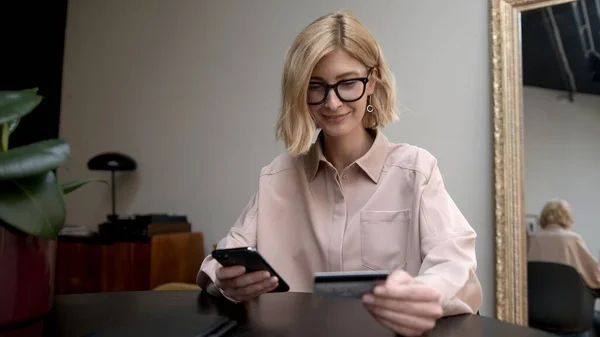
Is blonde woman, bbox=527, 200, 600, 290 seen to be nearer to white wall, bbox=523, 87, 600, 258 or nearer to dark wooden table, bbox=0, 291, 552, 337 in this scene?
white wall, bbox=523, 87, 600, 258

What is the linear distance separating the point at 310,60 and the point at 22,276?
2.28 ft

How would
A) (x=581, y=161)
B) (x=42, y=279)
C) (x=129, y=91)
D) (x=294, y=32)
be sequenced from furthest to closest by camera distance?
(x=129, y=91) → (x=294, y=32) → (x=581, y=161) → (x=42, y=279)

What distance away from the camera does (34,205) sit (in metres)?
0.54

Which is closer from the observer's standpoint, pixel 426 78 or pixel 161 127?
pixel 426 78

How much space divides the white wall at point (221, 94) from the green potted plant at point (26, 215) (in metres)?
1.78

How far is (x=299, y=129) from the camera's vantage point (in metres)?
1.13

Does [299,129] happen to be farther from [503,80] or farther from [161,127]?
[161,127]

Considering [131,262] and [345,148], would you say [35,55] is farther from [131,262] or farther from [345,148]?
[345,148]

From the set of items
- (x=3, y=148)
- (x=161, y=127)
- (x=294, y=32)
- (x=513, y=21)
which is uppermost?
(x=294, y=32)

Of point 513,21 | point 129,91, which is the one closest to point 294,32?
point 513,21

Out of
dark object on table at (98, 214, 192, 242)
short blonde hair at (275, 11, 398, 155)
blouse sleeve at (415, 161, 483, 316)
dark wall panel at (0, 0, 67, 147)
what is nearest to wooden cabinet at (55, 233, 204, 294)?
dark object on table at (98, 214, 192, 242)

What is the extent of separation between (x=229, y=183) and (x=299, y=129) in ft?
5.78

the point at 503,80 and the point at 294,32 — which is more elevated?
the point at 294,32

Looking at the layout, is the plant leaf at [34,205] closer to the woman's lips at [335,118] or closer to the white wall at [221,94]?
the woman's lips at [335,118]
